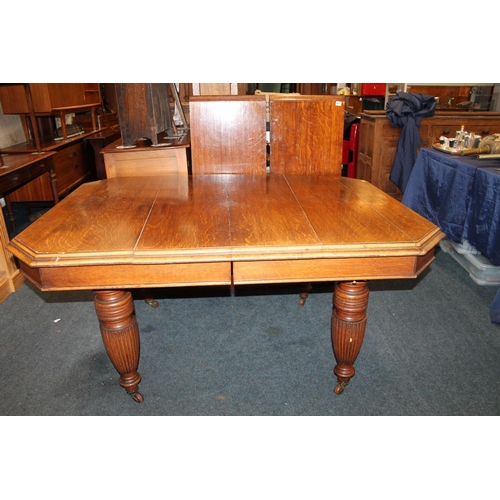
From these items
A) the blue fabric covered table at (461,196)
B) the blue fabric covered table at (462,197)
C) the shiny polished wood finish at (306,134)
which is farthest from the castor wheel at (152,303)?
the blue fabric covered table at (461,196)

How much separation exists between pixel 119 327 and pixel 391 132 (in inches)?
139

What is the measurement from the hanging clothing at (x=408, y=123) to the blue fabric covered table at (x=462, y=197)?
58cm

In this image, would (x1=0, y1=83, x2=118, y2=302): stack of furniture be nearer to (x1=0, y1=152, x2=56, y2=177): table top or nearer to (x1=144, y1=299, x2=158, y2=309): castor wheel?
(x1=0, y1=152, x2=56, y2=177): table top

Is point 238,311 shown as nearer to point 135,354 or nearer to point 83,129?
point 135,354

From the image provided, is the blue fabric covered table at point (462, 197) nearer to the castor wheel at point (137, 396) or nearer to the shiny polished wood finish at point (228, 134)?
the shiny polished wood finish at point (228, 134)

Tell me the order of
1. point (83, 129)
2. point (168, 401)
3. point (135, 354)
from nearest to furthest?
point (135, 354) < point (168, 401) < point (83, 129)

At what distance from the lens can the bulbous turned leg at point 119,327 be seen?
1.42m

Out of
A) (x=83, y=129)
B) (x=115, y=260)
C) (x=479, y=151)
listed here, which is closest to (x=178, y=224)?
(x=115, y=260)

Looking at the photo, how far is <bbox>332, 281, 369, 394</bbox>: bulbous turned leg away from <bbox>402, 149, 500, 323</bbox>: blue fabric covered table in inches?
43.3

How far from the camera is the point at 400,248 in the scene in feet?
4.00

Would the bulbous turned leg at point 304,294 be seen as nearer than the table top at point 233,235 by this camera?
No

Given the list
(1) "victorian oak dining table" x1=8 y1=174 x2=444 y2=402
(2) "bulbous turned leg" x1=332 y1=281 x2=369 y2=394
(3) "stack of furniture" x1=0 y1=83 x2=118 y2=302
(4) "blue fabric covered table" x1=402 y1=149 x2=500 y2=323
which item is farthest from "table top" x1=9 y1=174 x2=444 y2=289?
(3) "stack of furniture" x1=0 y1=83 x2=118 y2=302

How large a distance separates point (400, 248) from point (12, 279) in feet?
7.96

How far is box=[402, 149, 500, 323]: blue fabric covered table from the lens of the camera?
2.32 m
